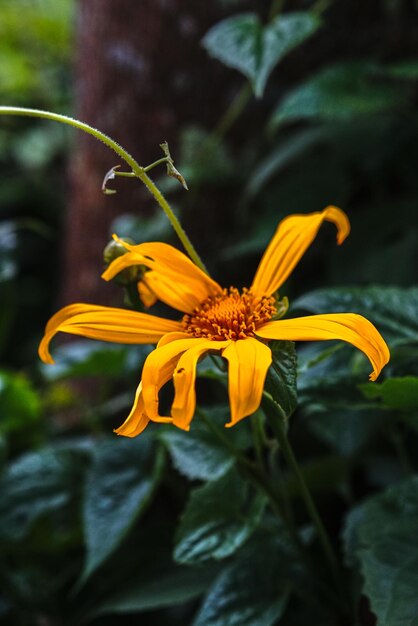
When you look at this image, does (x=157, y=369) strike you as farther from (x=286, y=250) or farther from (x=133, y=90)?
(x=133, y=90)

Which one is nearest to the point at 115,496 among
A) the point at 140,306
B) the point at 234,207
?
the point at 140,306

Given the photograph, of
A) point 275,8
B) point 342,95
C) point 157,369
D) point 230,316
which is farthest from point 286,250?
point 275,8

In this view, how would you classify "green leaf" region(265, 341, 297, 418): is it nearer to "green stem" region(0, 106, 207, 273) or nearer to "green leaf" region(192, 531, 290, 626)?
"green stem" region(0, 106, 207, 273)

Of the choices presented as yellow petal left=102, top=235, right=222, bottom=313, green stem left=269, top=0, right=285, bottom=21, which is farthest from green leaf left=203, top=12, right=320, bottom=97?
yellow petal left=102, top=235, right=222, bottom=313

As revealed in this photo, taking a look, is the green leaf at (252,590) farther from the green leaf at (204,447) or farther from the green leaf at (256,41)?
the green leaf at (256,41)

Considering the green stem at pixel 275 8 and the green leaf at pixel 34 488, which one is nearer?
the green leaf at pixel 34 488

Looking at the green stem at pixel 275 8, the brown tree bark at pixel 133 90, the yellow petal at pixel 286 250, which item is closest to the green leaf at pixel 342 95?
the green stem at pixel 275 8

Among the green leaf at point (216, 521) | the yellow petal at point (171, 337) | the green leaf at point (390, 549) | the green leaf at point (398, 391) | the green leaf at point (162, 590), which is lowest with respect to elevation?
the green leaf at point (390, 549)
